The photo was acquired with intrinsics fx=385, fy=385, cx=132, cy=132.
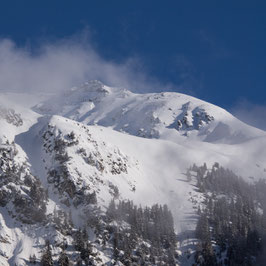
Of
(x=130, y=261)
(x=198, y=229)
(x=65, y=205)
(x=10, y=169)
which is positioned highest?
(x=10, y=169)

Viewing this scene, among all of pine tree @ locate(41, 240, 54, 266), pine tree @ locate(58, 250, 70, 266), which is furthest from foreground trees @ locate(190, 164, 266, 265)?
pine tree @ locate(41, 240, 54, 266)

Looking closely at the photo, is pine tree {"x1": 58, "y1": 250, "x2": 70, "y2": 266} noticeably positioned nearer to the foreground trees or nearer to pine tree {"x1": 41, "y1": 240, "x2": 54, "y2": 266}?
pine tree {"x1": 41, "y1": 240, "x2": 54, "y2": 266}

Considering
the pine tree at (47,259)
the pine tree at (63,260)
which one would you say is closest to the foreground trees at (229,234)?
the pine tree at (63,260)

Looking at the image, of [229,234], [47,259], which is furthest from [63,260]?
[229,234]

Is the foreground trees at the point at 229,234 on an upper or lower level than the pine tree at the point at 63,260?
upper

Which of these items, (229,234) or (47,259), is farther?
(229,234)

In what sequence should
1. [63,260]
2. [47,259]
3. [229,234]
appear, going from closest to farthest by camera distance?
[47,259] → [63,260] → [229,234]

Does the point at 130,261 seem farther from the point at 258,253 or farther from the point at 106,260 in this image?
the point at 258,253

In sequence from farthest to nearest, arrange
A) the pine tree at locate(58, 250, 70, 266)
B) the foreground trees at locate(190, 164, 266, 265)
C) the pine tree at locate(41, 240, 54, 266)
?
the foreground trees at locate(190, 164, 266, 265) → the pine tree at locate(58, 250, 70, 266) → the pine tree at locate(41, 240, 54, 266)

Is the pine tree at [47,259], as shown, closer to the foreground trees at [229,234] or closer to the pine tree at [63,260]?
the pine tree at [63,260]

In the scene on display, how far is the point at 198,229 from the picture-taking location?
171625 millimetres

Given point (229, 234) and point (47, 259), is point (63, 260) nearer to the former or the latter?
point (47, 259)

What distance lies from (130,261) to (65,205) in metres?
41.1

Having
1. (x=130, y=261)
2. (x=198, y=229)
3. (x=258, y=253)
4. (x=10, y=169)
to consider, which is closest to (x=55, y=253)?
(x=130, y=261)
